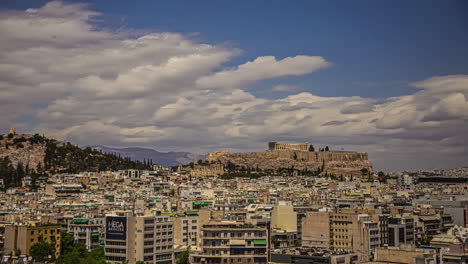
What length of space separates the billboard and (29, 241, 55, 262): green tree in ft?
33.7

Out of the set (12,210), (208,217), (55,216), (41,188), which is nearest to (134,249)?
(208,217)

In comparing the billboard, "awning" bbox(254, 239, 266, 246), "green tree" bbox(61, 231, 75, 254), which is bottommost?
"green tree" bbox(61, 231, 75, 254)

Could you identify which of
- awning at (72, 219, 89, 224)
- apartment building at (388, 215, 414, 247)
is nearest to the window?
awning at (72, 219, 89, 224)

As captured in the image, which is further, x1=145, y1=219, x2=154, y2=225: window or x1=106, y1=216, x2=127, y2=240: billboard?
x1=145, y1=219, x2=154, y2=225: window

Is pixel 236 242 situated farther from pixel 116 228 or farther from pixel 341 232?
pixel 341 232

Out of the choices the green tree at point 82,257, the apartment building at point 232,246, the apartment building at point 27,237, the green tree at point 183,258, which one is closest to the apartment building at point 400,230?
the apartment building at point 232,246

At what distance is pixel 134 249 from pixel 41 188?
4473 inches

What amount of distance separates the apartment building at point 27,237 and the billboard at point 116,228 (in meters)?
12.0

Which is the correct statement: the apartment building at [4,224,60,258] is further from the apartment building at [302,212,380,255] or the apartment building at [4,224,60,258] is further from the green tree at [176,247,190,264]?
the apartment building at [302,212,380,255]

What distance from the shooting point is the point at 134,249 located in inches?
3378

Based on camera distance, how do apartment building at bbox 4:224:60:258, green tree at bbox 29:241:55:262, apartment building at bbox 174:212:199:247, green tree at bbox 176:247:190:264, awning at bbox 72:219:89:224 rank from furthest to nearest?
awning at bbox 72:219:89:224
apartment building at bbox 174:212:199:247
apartment building at bbox 4:224:60:258
green tree at bbox 29:241:55:262
green tree at bbox 176:247:190:264

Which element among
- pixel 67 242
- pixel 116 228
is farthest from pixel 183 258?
pixel 67 242

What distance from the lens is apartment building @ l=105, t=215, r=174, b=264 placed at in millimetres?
86062

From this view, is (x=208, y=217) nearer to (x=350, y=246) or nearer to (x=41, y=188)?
(x=350, y=246)
